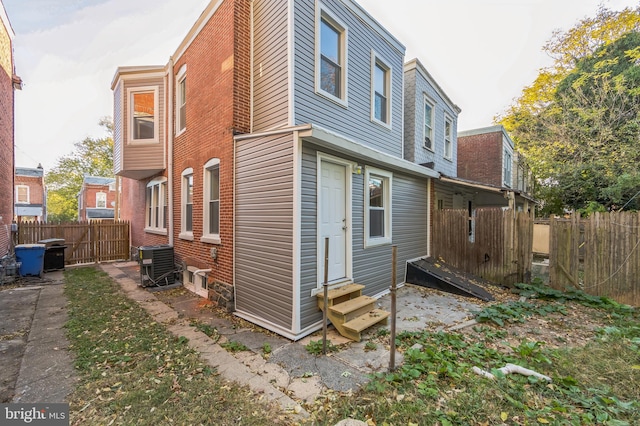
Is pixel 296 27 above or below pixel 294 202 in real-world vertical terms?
above

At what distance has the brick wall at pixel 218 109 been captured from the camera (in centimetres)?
523

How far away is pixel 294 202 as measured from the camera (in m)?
4.06

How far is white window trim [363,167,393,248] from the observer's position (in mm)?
5773

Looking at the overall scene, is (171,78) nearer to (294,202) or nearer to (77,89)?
(294,202)

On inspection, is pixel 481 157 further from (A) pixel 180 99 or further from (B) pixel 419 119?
(A) pixel 180 99

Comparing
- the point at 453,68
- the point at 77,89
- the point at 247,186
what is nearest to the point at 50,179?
the point at 77,89

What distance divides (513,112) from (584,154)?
7.13 metres

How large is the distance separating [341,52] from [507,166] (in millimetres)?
15600

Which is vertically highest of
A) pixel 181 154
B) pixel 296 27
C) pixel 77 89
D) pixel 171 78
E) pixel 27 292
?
pixel 77 89

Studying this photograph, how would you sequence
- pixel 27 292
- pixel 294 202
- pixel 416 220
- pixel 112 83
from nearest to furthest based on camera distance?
pixel 294 202, pixel 27 292, pixel 416 220, pixel 112 83

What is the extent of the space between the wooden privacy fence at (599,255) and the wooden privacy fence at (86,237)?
14.5m

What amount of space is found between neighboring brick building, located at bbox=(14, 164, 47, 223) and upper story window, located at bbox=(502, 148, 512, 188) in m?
36.9

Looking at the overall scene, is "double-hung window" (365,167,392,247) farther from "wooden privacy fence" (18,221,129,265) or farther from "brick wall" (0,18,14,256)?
"brick wall" (0,18,14,256)

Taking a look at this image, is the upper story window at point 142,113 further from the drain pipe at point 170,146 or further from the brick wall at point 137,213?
the brick wall at point 137,213
